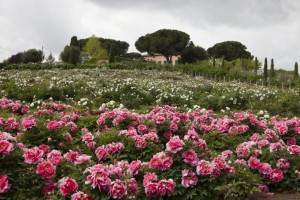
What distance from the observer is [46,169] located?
4047mm

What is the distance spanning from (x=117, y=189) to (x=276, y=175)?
2.28 m

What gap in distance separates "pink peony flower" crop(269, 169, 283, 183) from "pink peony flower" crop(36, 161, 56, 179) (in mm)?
2622

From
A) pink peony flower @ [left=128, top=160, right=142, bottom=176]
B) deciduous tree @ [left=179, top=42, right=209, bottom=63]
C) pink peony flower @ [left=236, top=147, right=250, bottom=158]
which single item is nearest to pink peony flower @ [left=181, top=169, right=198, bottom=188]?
pink peony flower @ [left=128, top=160, right=142, bottom=176]

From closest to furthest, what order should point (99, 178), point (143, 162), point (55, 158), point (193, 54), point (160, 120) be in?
point (99, 178), point (55, 158), point (143, 162), point (160, 120), point (193, 54)

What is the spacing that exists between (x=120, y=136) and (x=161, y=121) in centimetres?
82

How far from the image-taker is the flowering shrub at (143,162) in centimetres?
394

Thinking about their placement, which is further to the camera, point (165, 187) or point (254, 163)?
point (254, 163)

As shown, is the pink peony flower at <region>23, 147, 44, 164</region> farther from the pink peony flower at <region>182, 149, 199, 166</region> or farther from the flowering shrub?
the pink peony flower at <region>182, 149, 199, 166</region>

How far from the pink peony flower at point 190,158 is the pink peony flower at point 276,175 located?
1.36 meters

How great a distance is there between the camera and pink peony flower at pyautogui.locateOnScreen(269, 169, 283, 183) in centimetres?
514

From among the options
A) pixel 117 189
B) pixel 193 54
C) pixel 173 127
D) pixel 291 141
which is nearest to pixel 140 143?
pixel 173 127

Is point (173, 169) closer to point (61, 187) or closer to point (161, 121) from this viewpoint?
point (61, 187)

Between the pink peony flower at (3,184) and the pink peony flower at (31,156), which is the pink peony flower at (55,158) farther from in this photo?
the pink peony flower at (3,184)

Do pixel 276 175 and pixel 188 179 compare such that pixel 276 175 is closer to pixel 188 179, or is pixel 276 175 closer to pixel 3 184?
pixel 188 179
